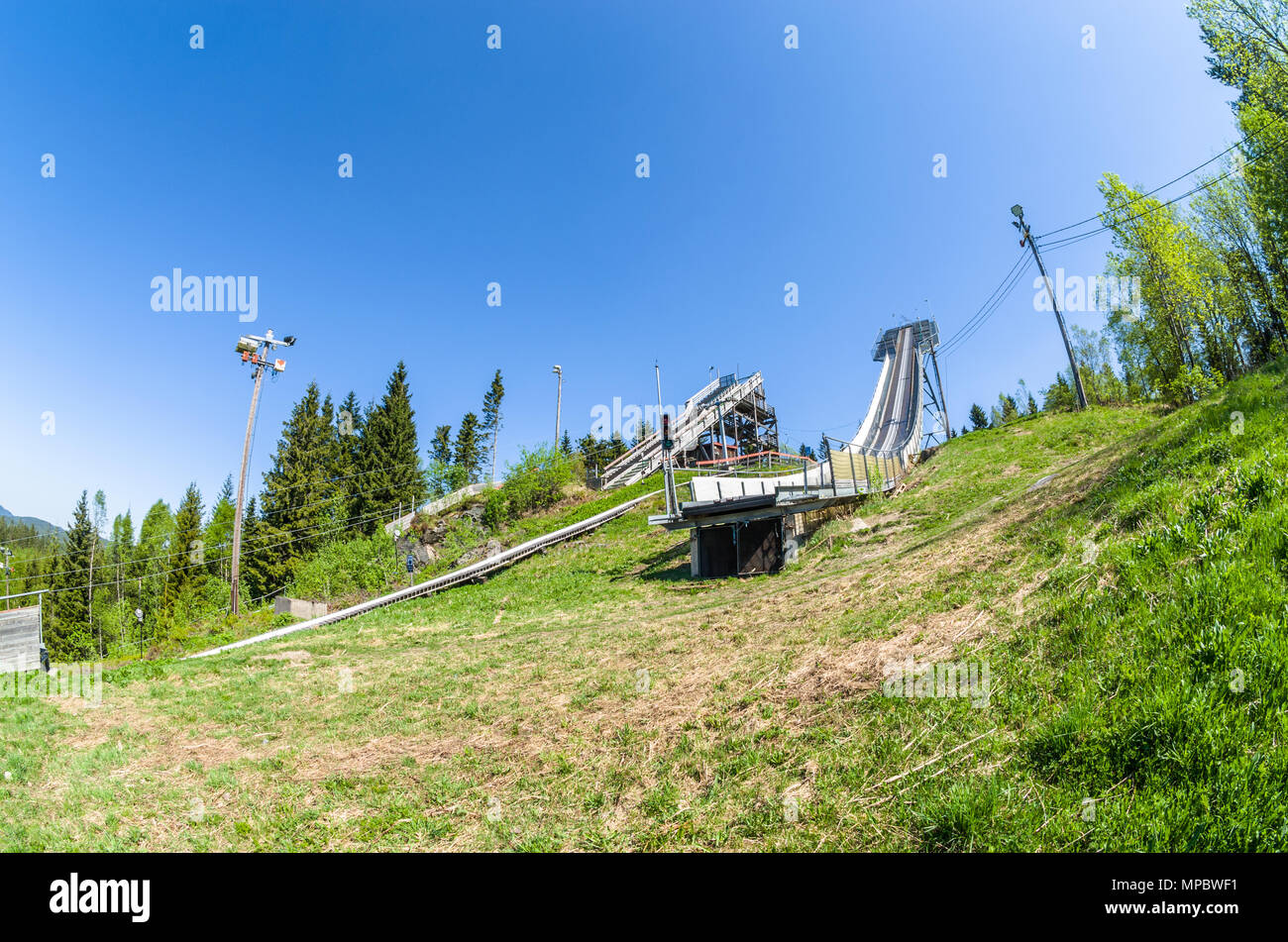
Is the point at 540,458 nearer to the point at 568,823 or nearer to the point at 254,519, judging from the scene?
the point at 254,519

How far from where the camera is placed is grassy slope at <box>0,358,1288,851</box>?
3.06 metres

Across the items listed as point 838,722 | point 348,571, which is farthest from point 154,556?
point 838,722

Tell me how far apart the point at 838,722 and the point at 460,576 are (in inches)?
943

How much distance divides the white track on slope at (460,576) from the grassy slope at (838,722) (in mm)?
11005

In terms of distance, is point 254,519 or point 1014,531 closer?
point 1014,531

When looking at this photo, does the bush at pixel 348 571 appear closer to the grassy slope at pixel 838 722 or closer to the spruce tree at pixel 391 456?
the spruce tree at pixel 391 456

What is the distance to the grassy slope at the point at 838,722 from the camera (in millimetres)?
3062

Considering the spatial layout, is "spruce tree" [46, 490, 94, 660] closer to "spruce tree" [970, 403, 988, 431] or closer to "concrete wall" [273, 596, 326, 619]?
"concrete wall" [273, 596, 326, 619]

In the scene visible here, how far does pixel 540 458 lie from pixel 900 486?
26438 mm

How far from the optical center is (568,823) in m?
4.24

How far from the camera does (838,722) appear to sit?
4723mm

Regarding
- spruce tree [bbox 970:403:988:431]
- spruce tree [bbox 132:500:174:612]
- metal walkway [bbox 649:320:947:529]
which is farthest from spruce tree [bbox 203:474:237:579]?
spruce tree [bbox 970:403:988:431]
